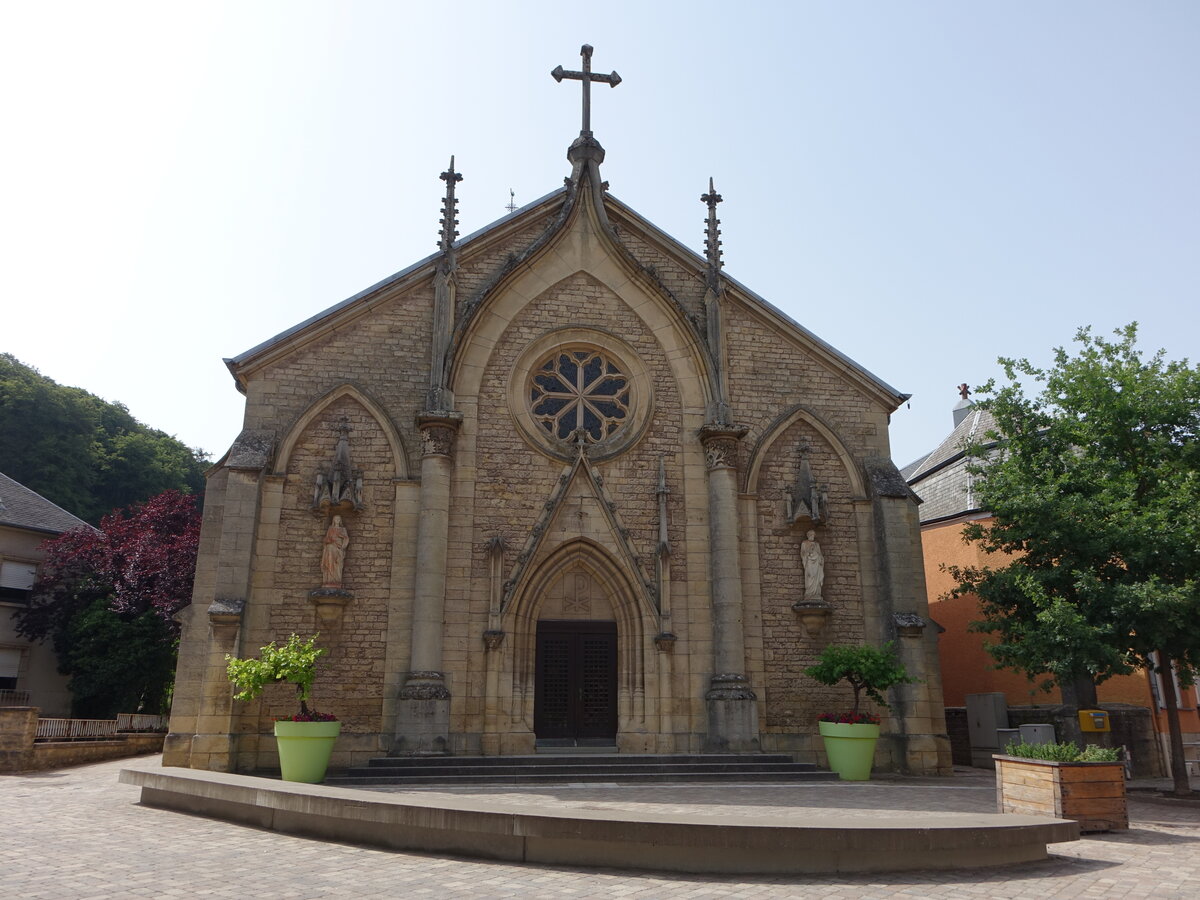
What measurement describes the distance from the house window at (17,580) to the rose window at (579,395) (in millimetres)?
17908

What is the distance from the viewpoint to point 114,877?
6551 millimetres

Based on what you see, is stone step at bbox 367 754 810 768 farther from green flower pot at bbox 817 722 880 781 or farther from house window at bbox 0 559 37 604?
house window at bbox 0 559 37 604

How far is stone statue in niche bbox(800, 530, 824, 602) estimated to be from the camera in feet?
54.0

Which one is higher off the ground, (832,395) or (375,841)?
(832,395)

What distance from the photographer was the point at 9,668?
82.9 feet

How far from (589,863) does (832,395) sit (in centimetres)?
1265

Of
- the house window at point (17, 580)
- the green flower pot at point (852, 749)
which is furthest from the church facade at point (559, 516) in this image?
the house window at point (17, 580)

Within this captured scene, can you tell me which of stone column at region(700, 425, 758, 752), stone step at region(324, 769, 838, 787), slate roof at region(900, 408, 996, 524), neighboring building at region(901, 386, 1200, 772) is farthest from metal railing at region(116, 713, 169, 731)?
slate roof at region(900, 408, 996, 524)

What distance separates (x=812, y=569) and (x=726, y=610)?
1919 millimetres

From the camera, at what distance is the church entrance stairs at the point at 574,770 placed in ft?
44.3

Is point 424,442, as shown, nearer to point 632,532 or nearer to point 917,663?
point 632,532

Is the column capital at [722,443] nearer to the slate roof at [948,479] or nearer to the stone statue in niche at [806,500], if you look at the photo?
the stone statue in niche at [806,500]

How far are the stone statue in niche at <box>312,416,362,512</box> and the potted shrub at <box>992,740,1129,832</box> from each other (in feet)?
36.8

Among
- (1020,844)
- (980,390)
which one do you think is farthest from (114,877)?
(980,390)
